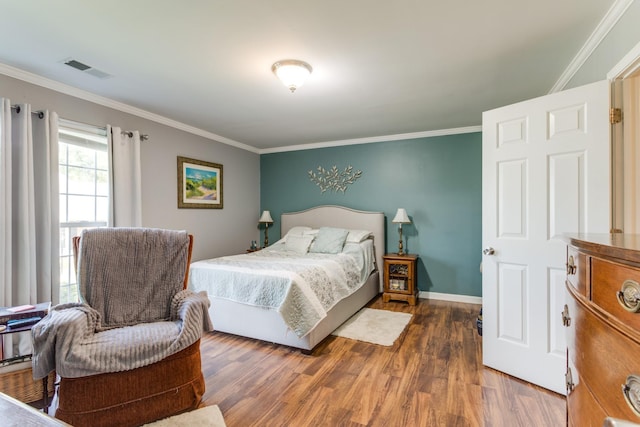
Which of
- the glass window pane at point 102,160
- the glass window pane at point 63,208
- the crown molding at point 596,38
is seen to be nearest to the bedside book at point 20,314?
the glass window pane at point 63,208

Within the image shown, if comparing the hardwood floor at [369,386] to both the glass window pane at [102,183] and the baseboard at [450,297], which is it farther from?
the glass window pane at [102,183]

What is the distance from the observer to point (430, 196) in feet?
14.8

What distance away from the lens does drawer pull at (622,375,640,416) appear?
61 cm

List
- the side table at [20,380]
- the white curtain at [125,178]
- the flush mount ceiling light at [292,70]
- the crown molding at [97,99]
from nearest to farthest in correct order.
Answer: the side table at [20,380] < the flush mount ceiling light at [292,70] < the crown molding at [97,99] < the white curtain at [125,178]

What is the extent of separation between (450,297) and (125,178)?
4.40 m

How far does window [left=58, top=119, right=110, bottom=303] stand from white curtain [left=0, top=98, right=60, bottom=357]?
0.70 feet

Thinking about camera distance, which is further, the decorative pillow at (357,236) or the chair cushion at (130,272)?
the decorative pillow at (357,236)

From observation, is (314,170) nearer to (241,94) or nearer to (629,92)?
(241,94)

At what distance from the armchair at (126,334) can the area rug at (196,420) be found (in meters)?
0.04

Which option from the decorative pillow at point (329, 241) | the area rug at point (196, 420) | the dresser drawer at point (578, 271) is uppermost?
the dresser drawer at point (578, 271)

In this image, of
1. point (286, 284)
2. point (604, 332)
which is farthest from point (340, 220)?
point (604, 332)

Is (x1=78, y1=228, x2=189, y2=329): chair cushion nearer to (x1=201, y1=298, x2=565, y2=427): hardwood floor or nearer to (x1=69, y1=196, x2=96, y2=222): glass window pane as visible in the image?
(x1=201, y1=298, x2=565, y2=427): hardwood floor

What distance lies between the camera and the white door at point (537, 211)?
6.21 feet

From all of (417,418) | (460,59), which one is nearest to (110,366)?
(417,418)
